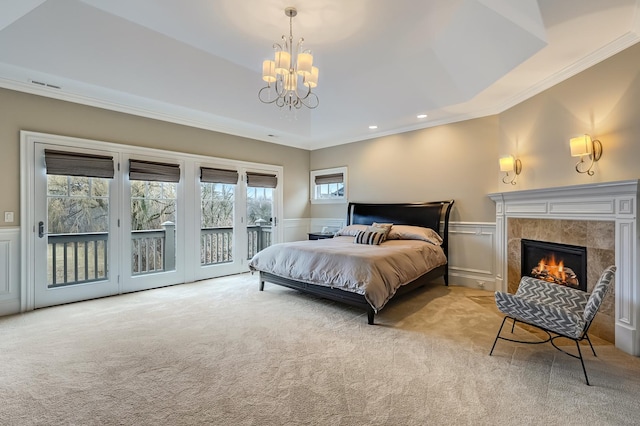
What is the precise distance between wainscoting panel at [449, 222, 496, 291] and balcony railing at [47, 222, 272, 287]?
380 centimetres

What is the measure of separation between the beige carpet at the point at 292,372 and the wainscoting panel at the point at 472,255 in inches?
47.1

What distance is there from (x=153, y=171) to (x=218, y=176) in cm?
107

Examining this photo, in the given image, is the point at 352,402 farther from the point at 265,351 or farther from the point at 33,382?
the point at 33,382

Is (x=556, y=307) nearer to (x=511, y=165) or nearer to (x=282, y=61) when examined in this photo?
(x=511, y=165)

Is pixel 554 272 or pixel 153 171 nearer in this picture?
pixel 554 272

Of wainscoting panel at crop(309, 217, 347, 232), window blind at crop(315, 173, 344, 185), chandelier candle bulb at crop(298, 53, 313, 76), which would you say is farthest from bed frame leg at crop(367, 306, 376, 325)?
window blind at crop(315, 173, 344, 185)

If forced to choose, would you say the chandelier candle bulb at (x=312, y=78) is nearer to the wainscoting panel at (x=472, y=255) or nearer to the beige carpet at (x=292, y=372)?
the beige carpet at (x=292, y=372)

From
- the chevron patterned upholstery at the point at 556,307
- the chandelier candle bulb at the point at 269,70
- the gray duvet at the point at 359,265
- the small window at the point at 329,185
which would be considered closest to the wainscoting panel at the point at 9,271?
the gray duvet at the point at 359,265

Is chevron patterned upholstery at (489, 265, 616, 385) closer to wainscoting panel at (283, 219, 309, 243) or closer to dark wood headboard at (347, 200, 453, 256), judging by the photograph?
dark wood headboard at (347, 200, 453, 256)

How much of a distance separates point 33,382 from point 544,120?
18.4ft

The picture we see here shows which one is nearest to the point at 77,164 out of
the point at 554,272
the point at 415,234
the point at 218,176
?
the point at 218,176

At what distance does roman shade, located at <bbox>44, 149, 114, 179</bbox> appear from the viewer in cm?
375

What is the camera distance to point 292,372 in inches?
91.7

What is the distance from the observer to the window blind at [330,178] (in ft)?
21.5
